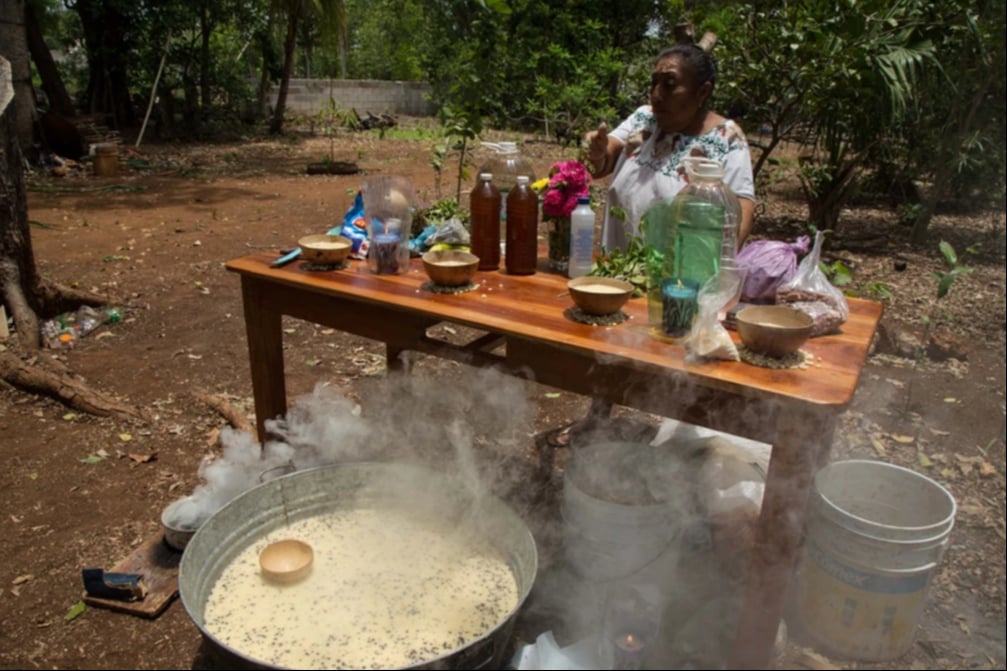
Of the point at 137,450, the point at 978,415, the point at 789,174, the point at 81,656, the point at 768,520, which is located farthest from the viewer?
the point at 789,174

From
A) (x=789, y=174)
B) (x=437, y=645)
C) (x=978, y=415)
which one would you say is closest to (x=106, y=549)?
(x=437, y=645)

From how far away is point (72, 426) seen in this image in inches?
131

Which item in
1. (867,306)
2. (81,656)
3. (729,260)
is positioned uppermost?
(729,260)

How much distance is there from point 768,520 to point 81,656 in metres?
2.02

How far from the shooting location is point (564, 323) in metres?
1.92

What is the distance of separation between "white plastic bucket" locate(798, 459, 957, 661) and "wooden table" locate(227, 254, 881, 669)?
0.28 metres

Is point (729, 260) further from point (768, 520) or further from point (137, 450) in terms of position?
point (137, 450)

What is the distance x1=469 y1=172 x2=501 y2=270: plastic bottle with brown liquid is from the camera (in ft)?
7.46

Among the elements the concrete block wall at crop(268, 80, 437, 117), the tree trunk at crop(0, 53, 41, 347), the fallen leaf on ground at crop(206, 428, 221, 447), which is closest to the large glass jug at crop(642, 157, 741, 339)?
the fallen leaf on ground at crop(206, 428, 221, 447)

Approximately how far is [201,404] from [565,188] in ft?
7.81

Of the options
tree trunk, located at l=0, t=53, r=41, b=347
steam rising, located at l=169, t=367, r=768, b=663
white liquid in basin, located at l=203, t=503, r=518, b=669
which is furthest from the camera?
tree trunk, located at l=0, t=53, r=41, b=347

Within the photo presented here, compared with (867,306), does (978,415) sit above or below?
below

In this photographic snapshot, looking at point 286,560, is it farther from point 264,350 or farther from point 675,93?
point 675,93

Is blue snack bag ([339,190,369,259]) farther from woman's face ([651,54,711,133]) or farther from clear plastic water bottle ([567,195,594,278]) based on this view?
woman's face ([651,54,711,133])
